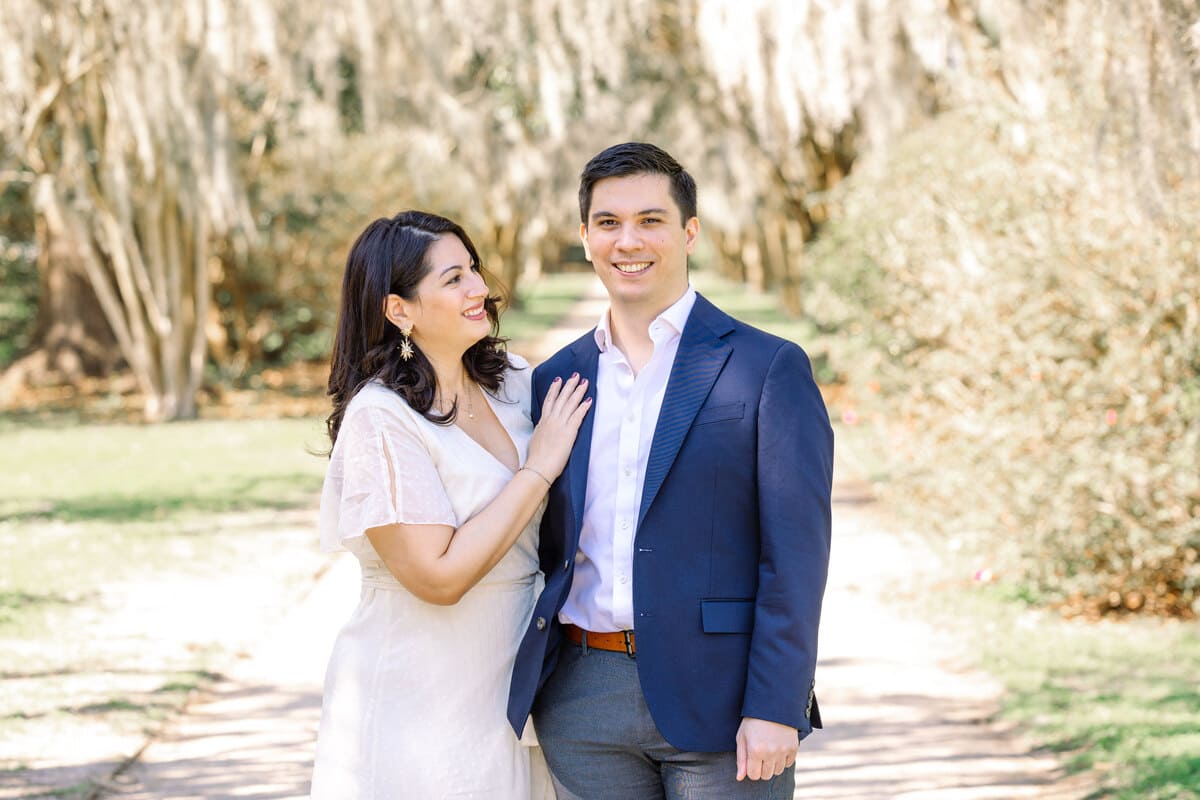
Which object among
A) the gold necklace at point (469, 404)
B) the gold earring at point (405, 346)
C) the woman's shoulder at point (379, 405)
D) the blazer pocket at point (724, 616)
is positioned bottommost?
the blazer pocket at point (724, 616)

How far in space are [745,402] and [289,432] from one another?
13.5m

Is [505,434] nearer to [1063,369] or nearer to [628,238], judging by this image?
[628,238]

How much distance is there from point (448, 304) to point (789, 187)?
18.1 meters

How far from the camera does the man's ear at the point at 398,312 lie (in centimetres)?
301

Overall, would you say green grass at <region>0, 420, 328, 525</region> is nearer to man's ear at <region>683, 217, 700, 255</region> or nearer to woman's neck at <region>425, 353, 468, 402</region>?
woman's neck at <region>425, 353, 468, 402</region>

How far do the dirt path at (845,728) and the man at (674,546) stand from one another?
218 centimetres

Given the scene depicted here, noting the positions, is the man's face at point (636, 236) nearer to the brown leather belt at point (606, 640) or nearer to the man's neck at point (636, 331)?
the man's neck at point (636, 331)

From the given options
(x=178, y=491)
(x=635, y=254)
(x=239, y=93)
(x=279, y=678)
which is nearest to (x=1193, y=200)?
(x=635, y=254)

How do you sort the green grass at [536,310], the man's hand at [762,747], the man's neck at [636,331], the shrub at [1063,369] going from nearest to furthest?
the man's hand at [762,747]
the man's neck at [636,331]
the shrub at [1063,369]
the green grass at [536,310]

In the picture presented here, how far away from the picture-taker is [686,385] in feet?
8.93

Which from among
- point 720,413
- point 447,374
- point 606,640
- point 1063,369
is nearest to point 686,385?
point 720,413

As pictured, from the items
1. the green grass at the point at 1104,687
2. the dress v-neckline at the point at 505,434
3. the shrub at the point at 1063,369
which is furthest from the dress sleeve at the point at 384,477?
the shrub at the point at 1063,369

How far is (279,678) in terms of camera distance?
620cm

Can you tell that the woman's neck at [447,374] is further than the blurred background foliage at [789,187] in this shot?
No
